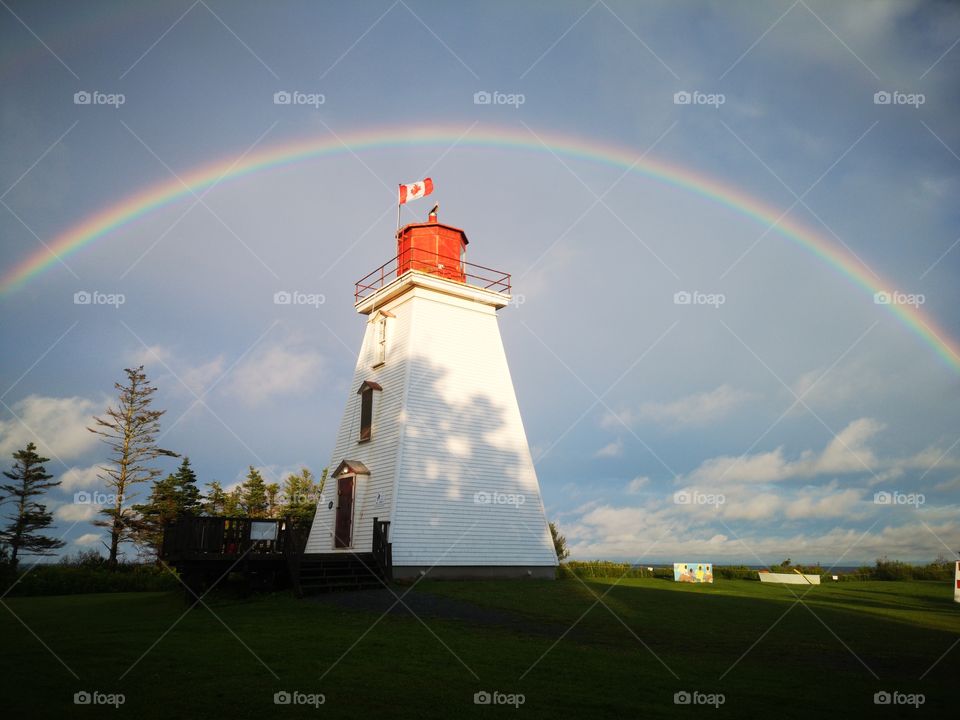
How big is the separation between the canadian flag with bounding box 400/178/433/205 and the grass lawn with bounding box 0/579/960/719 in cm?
1761

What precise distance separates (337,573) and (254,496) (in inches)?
952

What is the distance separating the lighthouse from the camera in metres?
22.7

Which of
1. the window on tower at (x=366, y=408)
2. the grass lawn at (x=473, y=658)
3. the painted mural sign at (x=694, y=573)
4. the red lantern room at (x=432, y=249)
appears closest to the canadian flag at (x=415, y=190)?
the red lantern room at (x=432, y=249)

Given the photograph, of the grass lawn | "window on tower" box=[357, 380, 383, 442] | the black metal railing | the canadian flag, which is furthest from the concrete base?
the canadian flag

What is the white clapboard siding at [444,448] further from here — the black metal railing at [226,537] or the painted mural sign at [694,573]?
the painted mural sign at [694,573]

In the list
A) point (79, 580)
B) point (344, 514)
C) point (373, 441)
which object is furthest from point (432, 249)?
point (79, 580)

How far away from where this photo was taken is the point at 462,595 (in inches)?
707

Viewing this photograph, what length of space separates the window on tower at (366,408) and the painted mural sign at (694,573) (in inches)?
609

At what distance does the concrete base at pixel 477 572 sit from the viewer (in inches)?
850

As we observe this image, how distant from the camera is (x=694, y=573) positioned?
96.6 feet

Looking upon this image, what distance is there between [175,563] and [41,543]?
32.8 m

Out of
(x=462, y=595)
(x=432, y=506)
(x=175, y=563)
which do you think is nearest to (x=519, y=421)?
(x=432, y=506)

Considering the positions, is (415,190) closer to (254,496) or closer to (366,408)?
(366,408)

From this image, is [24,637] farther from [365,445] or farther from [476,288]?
[476,288]
